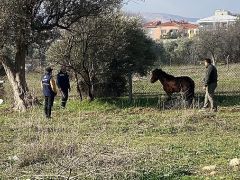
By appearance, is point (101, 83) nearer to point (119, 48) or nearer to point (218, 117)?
point (119, 48)

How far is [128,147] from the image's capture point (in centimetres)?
1040

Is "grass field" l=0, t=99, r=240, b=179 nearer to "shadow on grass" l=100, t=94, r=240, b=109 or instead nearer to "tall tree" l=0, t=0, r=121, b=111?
"shadow on grass" l=100, t=94, r=240, b=109

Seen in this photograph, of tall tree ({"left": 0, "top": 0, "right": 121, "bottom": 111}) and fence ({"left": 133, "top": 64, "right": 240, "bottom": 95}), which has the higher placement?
tall tree ({"left": 0, "top": 0, "right": 121, "bottom": 111})

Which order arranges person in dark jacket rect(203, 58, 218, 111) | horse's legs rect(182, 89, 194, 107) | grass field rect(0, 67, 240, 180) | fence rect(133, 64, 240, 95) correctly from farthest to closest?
fence rect(133, 64, 240, 95)
horse's legs rect(182, 89, 194, 107)
person in dark jacket rect(203, 58, 218, 111)
grass field rect(0, 67, 240, 180)

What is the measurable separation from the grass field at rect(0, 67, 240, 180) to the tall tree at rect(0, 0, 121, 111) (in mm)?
3584

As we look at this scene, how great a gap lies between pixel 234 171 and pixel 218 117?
25.9 ft

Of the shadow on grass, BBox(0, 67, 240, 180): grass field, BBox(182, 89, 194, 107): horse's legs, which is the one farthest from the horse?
BBox(0, 67, 240, 180): grass field

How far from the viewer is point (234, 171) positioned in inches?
311

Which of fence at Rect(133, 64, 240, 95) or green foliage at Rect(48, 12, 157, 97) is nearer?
green foliage at Rect(48, 12, 157, 97)

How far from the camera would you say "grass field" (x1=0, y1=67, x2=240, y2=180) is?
7867mm

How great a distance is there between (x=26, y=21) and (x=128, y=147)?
960 cm

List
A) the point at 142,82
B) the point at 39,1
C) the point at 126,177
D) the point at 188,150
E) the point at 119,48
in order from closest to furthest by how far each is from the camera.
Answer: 1. the point at 126,177
2. the point at 188,150
3. the point at 39,1
4. the point at 119,48
5. the point at 142,82

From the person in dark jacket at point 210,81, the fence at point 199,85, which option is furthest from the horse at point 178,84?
the fence at point 199,85

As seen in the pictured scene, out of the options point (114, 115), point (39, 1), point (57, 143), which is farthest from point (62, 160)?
point (39, 1)
